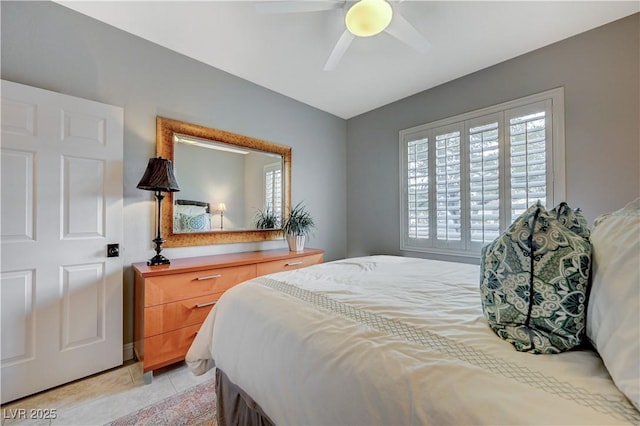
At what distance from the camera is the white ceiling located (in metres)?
1.90

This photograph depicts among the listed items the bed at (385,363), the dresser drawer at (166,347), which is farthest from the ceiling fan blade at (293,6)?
the dresser drawer at (166,347)

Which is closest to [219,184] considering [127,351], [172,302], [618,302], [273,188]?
[273,188]

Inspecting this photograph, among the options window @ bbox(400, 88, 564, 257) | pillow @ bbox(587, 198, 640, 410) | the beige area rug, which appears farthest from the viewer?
window @ bbox(400, 88, 564, 257)

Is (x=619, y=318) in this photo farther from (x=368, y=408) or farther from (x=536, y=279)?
(x=368, y=408)

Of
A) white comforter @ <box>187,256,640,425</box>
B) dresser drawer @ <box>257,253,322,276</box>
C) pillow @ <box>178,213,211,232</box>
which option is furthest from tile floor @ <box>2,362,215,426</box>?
pillow @ <box>178,213,211,232</box>

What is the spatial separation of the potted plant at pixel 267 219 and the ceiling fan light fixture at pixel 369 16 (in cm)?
195

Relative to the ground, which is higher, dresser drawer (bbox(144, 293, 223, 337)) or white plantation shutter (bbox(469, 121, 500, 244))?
white plantation shutter (bbox(469, 121, 500, 244))

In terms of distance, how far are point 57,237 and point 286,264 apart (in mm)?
1684

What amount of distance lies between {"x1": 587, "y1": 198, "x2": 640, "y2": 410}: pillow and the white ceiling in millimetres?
1695

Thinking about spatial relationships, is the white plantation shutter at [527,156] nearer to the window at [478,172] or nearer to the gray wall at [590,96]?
the window at [478,172]

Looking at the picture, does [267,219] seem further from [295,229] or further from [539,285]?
[539,285]

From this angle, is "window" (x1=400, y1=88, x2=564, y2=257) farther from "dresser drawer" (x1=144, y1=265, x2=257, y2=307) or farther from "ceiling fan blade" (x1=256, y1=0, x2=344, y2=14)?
"dresser drawer" (x1=144, y1=265, x2=257, y2=307)

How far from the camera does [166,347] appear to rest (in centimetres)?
186

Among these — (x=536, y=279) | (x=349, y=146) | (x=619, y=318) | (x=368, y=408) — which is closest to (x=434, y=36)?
(x=349, y=146)
